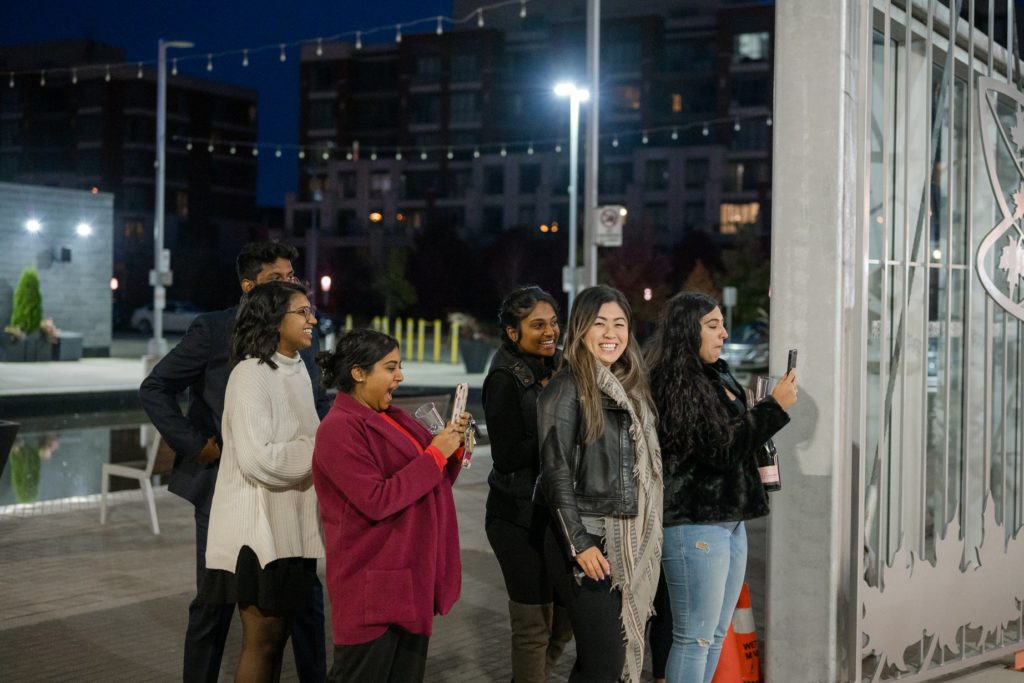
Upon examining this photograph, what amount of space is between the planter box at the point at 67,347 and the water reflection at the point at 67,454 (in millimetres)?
13968

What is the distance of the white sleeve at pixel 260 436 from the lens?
4.05 meters

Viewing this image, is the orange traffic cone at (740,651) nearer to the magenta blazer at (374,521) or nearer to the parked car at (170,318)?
the magenta blazer at (374,521)

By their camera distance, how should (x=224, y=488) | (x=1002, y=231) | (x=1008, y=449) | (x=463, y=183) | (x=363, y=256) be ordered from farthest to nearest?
1. (x=463, y=183)
2. (x=363, y=256)
3. (x=1008, y=449)
4. (x=1002, y=231)
5. (x=224, y=488)

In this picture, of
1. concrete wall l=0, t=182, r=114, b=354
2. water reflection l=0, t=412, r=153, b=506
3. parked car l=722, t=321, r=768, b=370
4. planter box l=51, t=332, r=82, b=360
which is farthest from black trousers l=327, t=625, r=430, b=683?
concrete wall l=0, t=182, r=114, b=354

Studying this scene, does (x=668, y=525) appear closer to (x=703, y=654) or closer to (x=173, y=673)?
(x=703, y=654)

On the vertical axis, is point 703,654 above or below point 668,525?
below

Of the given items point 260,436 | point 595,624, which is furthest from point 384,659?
point 260,436

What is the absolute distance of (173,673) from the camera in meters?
5.50

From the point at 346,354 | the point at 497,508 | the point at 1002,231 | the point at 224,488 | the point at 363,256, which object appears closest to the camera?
the point at 346,354

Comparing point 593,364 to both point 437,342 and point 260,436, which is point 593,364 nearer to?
point 260,436

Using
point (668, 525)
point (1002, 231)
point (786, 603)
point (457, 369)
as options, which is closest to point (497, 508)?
point (668, 525)

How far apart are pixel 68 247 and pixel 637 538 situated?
3377cm

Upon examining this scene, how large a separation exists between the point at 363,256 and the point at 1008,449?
66.0m

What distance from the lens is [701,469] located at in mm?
4453
